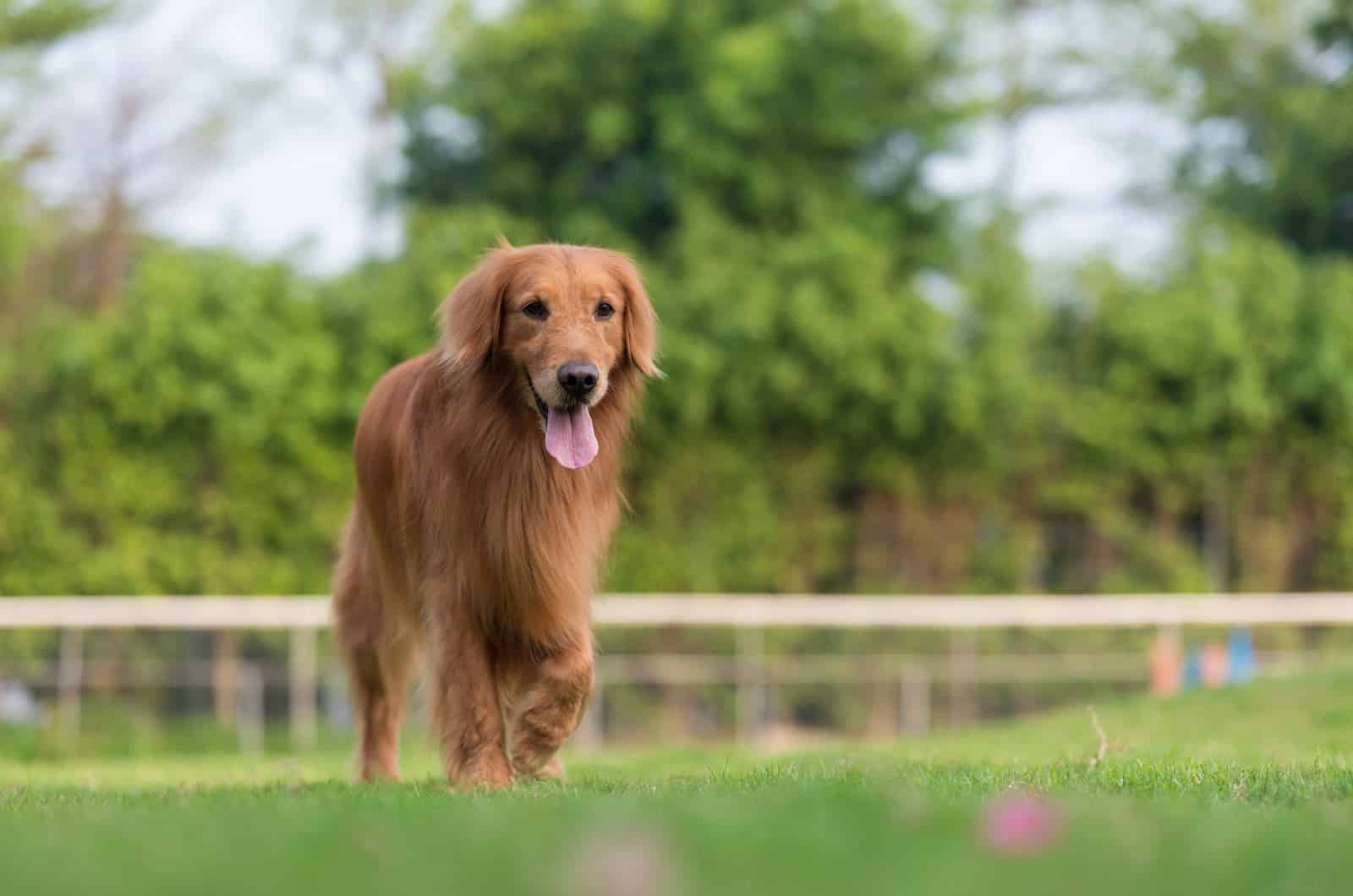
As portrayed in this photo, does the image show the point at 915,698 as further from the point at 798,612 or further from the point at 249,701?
the point at 249,701

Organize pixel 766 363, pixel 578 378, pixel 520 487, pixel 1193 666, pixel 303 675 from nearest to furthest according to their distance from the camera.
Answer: pixel 578 378, pixel 520 487, pixel 303 675, pixel 1193 666, pixel 766 363

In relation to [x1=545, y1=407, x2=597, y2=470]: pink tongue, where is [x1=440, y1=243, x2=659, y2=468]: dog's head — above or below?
above

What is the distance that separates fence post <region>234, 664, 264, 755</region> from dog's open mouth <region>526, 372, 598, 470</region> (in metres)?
11.4

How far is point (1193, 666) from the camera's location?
60.6ft

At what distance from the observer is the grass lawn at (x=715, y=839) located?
2.84 m

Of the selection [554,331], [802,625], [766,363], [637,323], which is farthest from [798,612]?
[554,331]

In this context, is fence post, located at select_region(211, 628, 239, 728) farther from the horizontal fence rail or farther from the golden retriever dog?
the golden retriever dog

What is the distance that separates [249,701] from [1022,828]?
14466mm

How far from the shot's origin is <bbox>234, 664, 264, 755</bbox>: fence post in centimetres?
1664

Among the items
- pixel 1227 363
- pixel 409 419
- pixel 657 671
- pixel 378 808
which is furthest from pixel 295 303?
pixel 378 808

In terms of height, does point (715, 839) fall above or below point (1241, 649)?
above

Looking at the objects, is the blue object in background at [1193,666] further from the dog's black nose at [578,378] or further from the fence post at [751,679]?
the dog's black nose at [578,378]

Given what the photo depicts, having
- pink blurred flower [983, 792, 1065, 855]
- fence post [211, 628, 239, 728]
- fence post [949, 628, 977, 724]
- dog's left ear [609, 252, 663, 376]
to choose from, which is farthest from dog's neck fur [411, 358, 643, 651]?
fence post [949, 628, 977, 724]

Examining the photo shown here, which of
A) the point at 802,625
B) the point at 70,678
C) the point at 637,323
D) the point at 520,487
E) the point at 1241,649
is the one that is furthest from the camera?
the point at 1241,649
